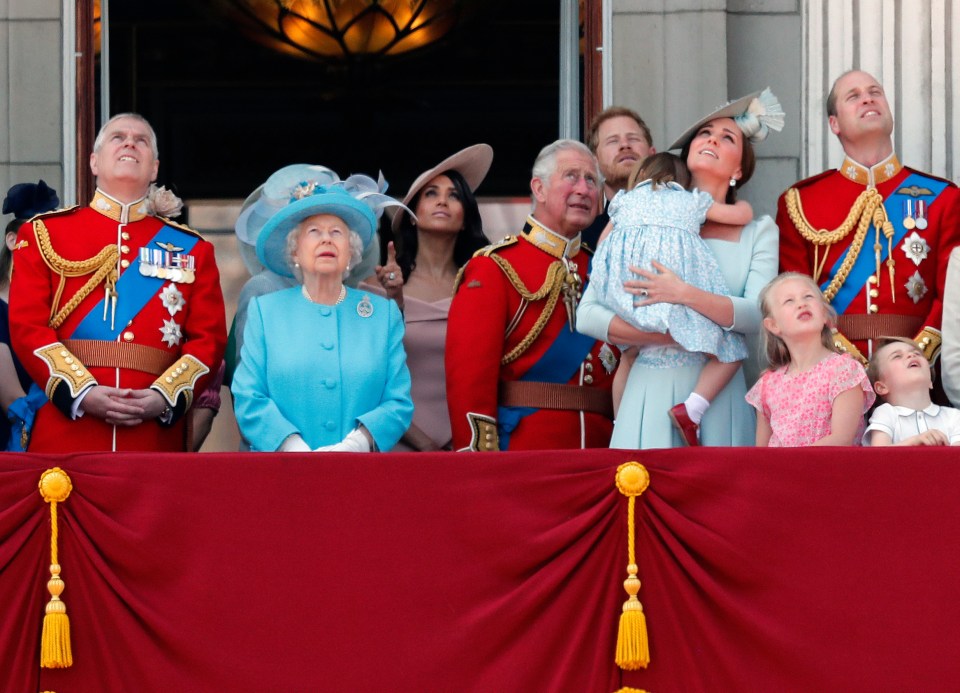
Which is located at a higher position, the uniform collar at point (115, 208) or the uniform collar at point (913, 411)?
the uniform collar at point (115, 208)

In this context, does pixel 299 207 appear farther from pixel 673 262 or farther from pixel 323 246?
pixel 673 262

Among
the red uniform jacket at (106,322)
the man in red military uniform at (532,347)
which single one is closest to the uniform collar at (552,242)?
the man in red military uniform at (532,347)

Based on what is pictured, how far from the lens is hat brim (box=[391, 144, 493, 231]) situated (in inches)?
263

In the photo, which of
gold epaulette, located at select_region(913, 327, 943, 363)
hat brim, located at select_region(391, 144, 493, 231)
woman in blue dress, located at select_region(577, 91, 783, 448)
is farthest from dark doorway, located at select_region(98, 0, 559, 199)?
gold epaulette, located at select_region(913, 327, 943, 363)

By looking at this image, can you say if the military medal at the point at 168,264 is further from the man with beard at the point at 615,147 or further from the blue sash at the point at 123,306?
the man with beard at the point at 615,147

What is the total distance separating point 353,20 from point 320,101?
133 centimetres

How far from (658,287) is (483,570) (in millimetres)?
1085

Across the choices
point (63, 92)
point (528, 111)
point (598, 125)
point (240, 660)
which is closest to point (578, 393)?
point (598, 125)

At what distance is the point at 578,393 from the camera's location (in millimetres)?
6098

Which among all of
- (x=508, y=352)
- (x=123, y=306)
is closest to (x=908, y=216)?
(x=508, y=352)

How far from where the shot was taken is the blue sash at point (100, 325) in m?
5.94

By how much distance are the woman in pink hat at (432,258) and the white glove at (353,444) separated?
787mm

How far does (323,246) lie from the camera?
5.88m

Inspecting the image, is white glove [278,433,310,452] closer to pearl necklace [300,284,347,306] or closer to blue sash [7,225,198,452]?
pearl necklace [300,284,347,306]
